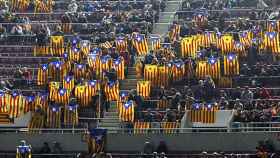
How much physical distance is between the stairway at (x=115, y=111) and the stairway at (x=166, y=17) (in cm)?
380

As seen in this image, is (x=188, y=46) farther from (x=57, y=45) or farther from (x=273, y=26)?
(x=57, y=45)

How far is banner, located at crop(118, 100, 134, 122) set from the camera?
35.1m

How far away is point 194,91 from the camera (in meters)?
35.5

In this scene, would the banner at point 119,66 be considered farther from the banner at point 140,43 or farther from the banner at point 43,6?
the banner at point 43,6

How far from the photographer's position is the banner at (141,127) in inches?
1373

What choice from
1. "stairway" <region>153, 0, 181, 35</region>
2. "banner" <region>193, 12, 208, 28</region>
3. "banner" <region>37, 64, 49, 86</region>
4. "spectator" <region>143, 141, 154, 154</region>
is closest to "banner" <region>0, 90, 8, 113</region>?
"banner" <region>37, 64, 49, 86</region>

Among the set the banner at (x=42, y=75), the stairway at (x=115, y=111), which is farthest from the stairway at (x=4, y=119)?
the stairway at (x=115, y=111)

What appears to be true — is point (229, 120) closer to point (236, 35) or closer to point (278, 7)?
point (236, 35)

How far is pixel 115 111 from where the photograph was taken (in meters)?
36.7

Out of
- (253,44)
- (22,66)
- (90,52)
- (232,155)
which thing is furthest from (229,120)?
(22,66)

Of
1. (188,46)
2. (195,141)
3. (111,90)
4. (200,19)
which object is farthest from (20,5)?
(195,141)

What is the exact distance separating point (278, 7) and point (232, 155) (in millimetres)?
10864

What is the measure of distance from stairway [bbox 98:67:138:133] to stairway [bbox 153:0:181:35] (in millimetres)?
3797

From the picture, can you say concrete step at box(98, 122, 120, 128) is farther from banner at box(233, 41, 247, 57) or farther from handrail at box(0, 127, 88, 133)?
banner at box(233, 41, 247, 57)
